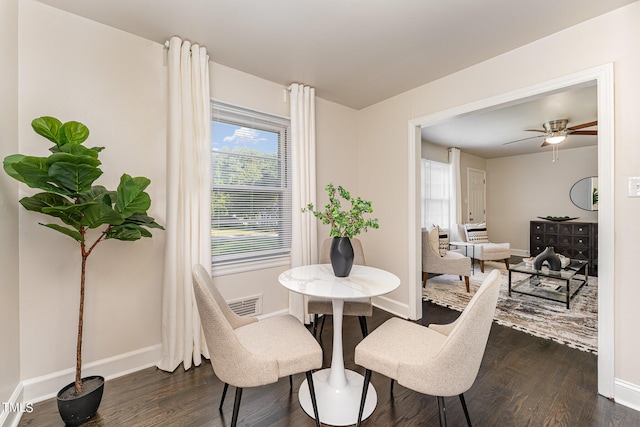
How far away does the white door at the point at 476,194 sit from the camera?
21.9ft

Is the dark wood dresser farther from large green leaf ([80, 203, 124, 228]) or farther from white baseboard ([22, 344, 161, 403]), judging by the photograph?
large green leaf ([80, 203, 124, 228])

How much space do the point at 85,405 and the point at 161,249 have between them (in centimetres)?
103

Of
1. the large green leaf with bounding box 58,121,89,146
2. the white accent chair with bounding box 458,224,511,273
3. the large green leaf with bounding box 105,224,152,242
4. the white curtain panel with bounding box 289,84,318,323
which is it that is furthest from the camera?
the white accent chair with bounding box 458,224,511,273

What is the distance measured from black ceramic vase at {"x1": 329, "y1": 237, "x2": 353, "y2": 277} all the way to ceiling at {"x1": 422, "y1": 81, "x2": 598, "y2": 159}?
1802 mm

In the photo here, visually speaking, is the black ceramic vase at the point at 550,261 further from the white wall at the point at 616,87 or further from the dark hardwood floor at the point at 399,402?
the white wall at the point at 616,87

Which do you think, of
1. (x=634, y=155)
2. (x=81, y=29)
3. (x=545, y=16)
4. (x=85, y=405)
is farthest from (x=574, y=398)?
(x=81, y=29)

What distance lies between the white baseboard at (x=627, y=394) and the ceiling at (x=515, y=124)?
1985 millimetres

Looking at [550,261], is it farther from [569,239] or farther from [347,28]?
[347,28]

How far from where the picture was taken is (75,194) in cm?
149

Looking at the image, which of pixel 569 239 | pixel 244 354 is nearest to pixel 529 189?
pixel 569 239

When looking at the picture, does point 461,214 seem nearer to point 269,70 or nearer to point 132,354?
point 269,70

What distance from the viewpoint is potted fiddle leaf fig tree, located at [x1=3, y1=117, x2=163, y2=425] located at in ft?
4.44

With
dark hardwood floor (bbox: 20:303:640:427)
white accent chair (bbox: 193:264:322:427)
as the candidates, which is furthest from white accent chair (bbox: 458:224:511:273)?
white accent chair (bbox: 193:264:322:427)

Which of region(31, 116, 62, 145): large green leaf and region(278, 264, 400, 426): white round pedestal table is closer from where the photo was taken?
region(31, 116, 62, 145): large green leaf
